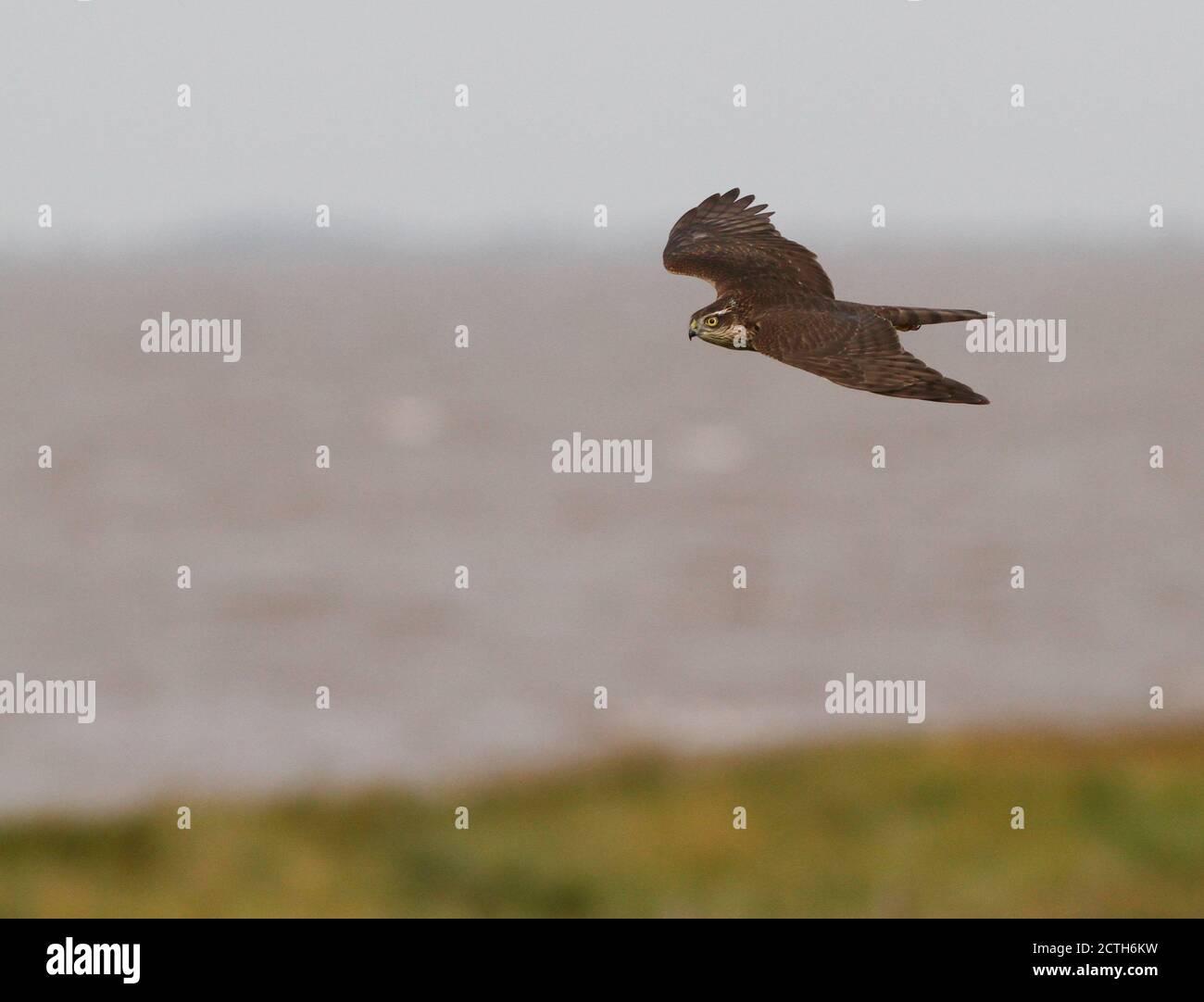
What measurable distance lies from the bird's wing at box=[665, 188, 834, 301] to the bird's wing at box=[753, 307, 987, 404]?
8.6 inches

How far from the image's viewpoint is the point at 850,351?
2537mm

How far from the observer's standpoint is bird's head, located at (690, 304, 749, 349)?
267 cm

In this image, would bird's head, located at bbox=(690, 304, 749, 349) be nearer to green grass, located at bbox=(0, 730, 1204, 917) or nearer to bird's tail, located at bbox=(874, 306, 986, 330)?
bird's tail, located at bbox=(874, 306, 986, 330)

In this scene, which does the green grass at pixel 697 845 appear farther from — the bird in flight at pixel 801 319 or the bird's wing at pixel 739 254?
the bird in flight at pixel 801 319

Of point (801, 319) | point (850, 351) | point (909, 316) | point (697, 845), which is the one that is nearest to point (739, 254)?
point (801, 319)

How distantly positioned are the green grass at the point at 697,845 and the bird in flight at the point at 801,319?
73.3 feet

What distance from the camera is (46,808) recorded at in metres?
30.8

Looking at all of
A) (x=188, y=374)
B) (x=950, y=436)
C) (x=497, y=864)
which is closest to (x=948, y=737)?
(x=497, y=864)

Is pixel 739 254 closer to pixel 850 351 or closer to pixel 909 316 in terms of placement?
pixel 909 316

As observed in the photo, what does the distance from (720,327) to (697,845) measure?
2641cm

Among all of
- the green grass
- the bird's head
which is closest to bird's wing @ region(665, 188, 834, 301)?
the bird's head
